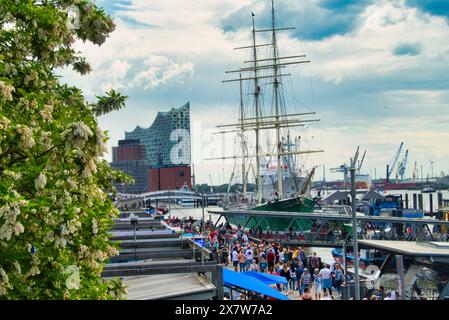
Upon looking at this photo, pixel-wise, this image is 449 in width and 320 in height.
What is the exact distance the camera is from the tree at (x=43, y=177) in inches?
307

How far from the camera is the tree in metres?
7.80

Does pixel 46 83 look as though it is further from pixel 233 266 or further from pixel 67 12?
pixel 233 266

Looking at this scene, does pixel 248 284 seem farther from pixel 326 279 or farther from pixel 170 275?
pixel 326 279

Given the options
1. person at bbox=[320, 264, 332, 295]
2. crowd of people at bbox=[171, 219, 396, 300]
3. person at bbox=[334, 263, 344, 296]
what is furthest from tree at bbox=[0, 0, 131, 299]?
person at bbox=[334, 263, 344, 296]

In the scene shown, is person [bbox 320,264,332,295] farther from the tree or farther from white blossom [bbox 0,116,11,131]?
white blossom [bbox 0,116,11,131]

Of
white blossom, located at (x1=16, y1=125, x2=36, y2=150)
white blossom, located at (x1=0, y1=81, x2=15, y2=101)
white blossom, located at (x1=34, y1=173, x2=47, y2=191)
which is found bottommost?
white blossom, located at (x1=34, y1=173, x2=47, y2=191)

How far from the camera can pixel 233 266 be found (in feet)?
92.3

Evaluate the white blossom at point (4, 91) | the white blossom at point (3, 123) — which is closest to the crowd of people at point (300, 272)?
the white blossom at point (4, 91)

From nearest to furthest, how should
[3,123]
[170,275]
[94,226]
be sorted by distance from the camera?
[3,123] → [94,226] → [170,275]

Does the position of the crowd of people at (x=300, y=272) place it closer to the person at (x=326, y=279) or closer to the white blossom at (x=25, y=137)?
the person at (x=326, y=279)

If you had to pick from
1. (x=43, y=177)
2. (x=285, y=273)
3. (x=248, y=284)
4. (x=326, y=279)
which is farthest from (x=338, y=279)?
(x=43, y=177)

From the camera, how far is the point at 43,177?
8.00m

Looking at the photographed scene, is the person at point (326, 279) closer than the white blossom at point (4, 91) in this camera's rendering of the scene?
No

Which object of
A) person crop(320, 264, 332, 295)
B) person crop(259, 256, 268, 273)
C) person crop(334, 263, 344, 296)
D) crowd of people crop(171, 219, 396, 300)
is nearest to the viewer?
crowd of people crop(171, 219, 396, 300)
